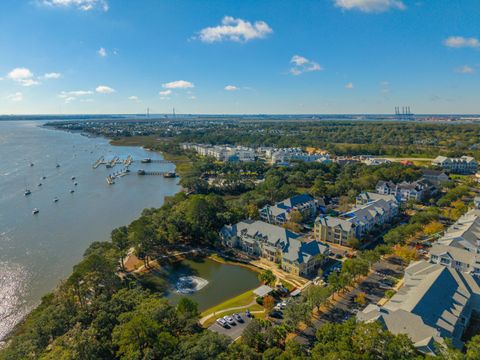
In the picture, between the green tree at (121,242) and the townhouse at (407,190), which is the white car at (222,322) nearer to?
the green tree at (121,242)

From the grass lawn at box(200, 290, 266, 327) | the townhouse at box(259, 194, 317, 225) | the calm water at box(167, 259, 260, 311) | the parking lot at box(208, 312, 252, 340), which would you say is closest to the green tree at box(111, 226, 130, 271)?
the calm water at box(167, 259, 260, 311)

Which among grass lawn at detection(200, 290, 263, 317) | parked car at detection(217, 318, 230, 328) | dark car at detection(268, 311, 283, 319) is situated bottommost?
grass lawn at detection(200, 290, 263, 317)

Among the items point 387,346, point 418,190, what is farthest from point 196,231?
point 418,190

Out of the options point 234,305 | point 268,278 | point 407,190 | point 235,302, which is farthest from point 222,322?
point 407,190

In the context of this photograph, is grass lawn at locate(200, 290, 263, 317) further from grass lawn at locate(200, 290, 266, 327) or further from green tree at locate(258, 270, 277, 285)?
green tree at locate(258, 270, 277, 285)

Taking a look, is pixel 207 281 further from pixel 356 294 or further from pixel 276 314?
pixel 356 294
